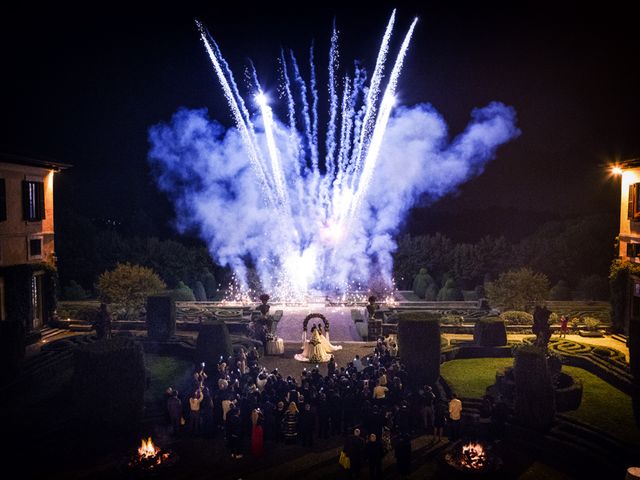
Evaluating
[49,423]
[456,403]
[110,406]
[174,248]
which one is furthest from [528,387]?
[174,248]

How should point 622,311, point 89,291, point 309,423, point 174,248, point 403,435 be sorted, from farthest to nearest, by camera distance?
point 174,248 < point 89,291 < point 622,311 < point 309,423 < point 403,435

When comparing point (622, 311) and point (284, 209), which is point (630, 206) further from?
point (284, 209)

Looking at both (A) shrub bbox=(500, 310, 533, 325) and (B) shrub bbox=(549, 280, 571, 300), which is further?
(B) shrub bbox=(549, 280, 571, 300)

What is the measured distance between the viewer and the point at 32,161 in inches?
1150

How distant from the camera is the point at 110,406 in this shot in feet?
54.4

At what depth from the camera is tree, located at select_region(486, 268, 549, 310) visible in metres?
32.6

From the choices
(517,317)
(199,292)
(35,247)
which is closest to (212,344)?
(35,247)

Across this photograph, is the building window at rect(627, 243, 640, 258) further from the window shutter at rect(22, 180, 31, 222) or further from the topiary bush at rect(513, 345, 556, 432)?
the window shutter at rect(22, 180, 31, 222)

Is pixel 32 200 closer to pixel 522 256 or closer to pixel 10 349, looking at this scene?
pixel 10 349

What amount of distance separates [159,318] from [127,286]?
247 inches

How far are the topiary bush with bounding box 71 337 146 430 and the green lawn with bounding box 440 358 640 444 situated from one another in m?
11.8

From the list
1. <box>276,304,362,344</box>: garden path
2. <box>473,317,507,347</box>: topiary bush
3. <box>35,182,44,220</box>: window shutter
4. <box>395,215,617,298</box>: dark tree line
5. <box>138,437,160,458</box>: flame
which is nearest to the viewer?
<box>138,437,160,458</box>: flame

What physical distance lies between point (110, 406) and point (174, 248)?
36.0 meters

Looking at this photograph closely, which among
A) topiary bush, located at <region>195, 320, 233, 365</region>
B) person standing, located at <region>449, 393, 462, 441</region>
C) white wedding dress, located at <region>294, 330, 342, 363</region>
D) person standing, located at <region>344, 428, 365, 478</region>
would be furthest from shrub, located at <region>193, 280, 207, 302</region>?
person standing, located at <region>344, 428, 365, 478</region>
